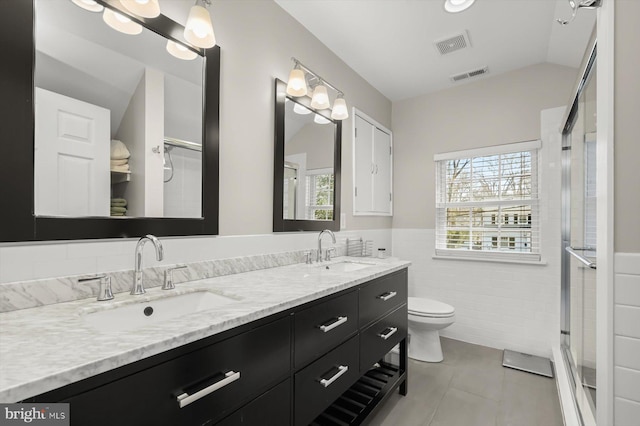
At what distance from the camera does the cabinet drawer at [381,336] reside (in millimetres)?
1643

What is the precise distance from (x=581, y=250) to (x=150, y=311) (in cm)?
243

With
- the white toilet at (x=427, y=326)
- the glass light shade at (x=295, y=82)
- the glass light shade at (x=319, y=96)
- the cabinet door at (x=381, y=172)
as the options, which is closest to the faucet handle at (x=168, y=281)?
the glass light shade at (x=295, y=82)

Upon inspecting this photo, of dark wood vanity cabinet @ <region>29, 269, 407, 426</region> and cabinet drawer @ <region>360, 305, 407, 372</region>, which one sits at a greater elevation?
dark wood vanity cabinet @ <region>29, 269, 407, 426</region>

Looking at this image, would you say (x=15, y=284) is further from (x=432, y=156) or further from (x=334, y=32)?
(x=432, y=156)

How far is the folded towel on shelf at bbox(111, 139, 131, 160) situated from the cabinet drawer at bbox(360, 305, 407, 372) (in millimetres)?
1378

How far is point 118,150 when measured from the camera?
4.02 ft

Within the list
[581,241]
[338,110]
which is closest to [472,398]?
[581,241]

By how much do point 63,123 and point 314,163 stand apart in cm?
152

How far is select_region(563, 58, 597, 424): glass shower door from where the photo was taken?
1595 millimetres

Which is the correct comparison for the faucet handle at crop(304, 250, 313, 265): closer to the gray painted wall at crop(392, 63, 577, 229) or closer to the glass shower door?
the glass shower door

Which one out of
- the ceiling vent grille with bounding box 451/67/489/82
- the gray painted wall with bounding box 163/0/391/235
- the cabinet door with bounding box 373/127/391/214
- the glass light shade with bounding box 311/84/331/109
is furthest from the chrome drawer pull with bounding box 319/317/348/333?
the ceiling vent grille with bounding box 451/67/489/82

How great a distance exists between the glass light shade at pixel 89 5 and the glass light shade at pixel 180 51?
27 cm

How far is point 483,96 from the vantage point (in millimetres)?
2992

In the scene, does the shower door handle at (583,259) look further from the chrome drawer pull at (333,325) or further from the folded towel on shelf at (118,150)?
the folded towel on shelf at (118,150)
